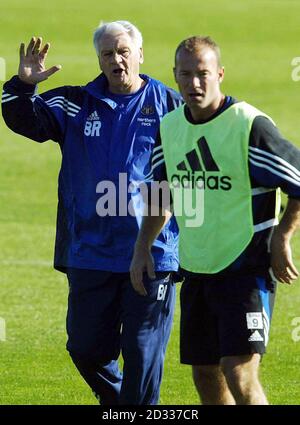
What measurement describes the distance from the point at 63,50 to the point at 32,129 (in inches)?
1111

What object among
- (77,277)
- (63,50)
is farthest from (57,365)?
(63,50)

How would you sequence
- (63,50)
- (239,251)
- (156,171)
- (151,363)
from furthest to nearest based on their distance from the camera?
(63,50)
(151,363)
(156,171)
(239,251)

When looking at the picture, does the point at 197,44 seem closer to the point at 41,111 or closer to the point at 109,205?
the point at 109,205

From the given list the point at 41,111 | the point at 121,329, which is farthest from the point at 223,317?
the point at 41,111

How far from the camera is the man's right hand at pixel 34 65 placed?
324 inches

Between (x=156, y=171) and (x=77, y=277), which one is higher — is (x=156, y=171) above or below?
above

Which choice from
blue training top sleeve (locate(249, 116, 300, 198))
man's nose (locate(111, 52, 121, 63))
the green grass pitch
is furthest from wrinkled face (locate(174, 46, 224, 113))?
the green grass pitch

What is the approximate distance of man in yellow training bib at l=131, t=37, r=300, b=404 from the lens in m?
6.75

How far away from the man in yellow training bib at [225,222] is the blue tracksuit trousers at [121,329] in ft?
1.94

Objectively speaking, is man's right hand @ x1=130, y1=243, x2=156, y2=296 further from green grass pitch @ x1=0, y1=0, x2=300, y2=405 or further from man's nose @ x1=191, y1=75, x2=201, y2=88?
green grass pitch @ x1=0, y1=0, x2=300, y2=405

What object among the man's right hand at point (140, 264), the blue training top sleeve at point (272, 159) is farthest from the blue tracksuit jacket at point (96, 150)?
the blue training top sleeve at point (272, 159)

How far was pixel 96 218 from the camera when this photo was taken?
7.96 metres

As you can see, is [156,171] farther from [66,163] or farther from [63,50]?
[63,50]

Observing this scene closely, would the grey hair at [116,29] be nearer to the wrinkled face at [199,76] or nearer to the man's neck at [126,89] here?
the man's neck at [126,89]
